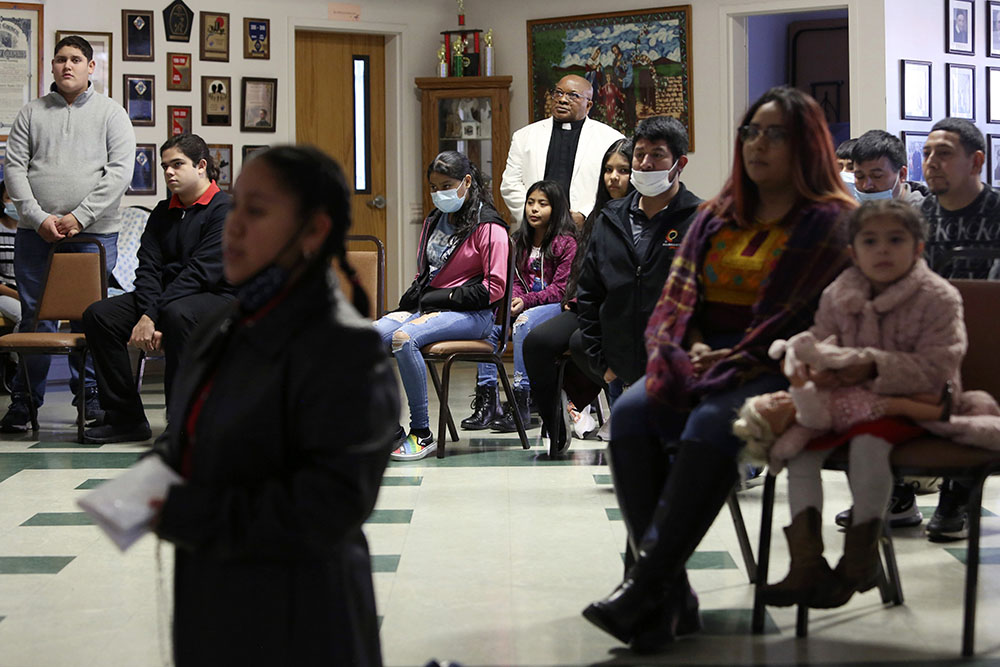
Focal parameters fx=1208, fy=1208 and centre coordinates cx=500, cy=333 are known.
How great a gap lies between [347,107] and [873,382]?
691 cm

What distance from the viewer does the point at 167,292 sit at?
496 centimetres

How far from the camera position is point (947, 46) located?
7949 millimetres

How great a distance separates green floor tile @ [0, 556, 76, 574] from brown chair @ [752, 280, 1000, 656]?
1.81 m

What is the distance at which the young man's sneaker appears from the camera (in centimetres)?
472

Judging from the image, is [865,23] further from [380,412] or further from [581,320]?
[380,412]

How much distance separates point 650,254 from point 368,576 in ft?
7.55

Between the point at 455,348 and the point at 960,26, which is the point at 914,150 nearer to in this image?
the point at 960,26

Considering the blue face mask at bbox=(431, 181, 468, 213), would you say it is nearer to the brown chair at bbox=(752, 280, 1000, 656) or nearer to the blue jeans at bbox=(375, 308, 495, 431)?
the blue jeans at bbox=(375, 308, 495, 431)

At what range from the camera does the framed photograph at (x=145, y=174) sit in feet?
26.6

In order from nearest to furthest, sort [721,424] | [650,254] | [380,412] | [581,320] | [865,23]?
[380,412] < [721,424] < [650,254] < [581,320] < [865,23]

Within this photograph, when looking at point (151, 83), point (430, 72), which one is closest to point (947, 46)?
point (430, 72)

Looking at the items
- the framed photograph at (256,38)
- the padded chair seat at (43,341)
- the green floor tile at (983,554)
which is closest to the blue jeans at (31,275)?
the padded chair seat at (43,341)

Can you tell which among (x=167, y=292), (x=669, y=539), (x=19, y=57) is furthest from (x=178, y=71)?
(x=669, y=539)

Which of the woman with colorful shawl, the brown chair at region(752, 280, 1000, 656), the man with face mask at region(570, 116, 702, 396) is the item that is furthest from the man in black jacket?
the brown chair at region(752, 280, 1000, 656)
